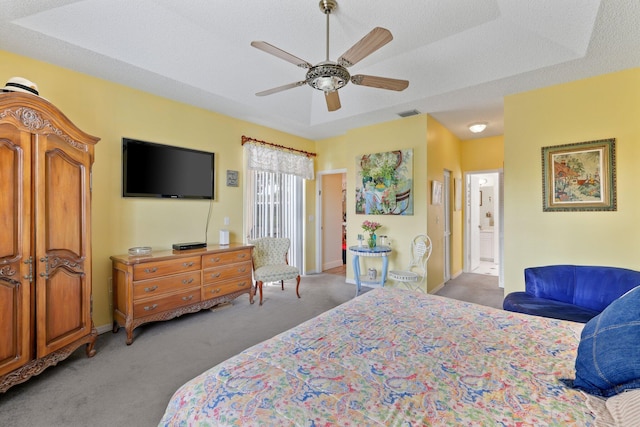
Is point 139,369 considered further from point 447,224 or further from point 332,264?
point 447,224

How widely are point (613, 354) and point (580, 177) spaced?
2.87m

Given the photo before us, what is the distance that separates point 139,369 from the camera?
233 centimetres

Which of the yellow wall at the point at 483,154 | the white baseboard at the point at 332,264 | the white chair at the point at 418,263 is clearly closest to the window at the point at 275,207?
the white baseboard at the point at 332,264

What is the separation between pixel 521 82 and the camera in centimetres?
315

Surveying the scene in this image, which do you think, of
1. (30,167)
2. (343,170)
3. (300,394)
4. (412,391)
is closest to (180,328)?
(30,167)

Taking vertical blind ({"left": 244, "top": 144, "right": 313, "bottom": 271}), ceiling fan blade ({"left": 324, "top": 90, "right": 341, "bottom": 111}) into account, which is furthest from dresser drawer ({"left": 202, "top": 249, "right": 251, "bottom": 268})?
ceiling fan blade ({"left": 324, "top": 90, "right": 341, "bottom": 111})

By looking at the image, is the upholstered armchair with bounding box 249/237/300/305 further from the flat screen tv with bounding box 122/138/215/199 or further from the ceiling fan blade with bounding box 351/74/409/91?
the ceiling fan blade with bounding box 351/74/409/91

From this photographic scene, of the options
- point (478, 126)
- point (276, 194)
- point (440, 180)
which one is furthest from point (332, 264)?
point (478, 126)

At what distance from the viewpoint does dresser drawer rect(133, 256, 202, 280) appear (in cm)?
285

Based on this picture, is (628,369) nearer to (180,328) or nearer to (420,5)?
(420,5)

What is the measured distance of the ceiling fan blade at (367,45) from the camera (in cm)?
188

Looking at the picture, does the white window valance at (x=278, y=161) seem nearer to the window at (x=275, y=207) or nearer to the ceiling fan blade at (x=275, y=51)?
the window at (x=275, y=207)

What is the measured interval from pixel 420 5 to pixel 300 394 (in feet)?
9.90

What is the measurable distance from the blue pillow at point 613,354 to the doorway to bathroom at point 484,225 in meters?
4.24
